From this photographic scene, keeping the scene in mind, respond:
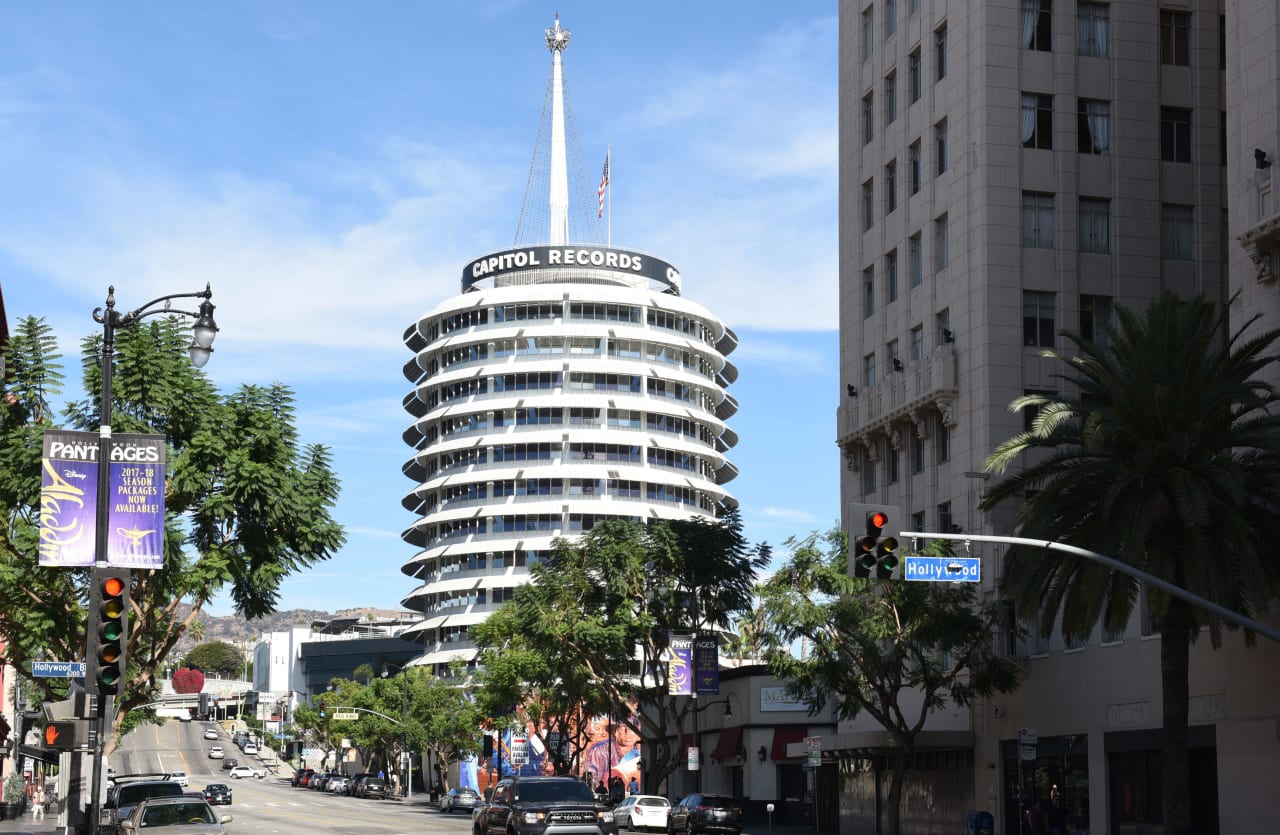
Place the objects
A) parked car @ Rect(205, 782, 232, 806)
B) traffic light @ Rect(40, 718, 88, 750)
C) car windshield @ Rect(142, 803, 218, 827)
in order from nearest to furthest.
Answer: traffic light @ Rect(40, 718, 88, 750)
car windshield @ Rect(142, 803, 218, 827)
parked car @ Rect(205, 782, 232, 806)

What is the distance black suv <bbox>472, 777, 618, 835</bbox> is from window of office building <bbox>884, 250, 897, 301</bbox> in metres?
32.3

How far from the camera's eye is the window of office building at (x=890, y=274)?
65562 millimetres

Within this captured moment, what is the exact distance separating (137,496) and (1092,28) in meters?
43.2

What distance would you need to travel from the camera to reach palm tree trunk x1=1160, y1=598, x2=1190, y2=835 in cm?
3675

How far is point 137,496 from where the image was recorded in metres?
29.5

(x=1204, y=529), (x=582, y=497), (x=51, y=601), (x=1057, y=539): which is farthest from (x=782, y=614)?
(x=582, y=497)

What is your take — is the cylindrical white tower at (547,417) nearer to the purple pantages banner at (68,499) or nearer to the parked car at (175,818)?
the parked car at (175,818)

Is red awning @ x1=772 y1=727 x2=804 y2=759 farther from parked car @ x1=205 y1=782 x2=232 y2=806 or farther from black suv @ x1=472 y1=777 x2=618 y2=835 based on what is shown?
black suv @ x1=472 y1=777 x2=618 y2=835

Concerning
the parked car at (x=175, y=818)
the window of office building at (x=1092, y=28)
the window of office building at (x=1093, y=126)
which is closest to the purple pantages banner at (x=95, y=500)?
the parked car at (x=175, y=818)

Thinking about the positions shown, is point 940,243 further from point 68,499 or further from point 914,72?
point 68,499

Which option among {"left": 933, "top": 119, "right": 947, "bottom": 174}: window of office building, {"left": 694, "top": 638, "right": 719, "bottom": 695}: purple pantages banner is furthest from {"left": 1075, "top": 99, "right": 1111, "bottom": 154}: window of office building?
{"left": 694, "top": 638, "right": 719, "bottom": 695}: purple pantages banner

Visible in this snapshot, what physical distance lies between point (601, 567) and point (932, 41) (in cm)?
2661

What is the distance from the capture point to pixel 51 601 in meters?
40.7

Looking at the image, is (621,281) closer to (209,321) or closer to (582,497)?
(582,497)
